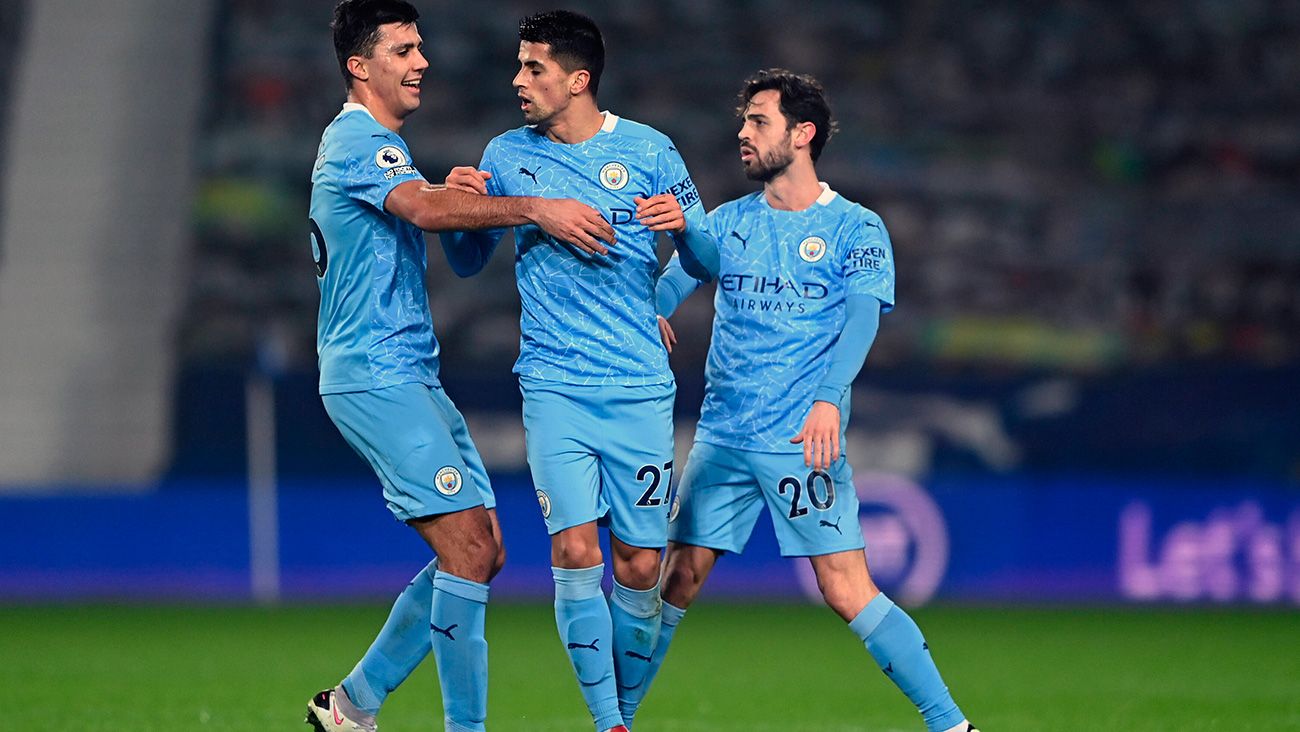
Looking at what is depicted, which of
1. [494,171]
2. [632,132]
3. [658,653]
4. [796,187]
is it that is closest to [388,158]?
[494,171]

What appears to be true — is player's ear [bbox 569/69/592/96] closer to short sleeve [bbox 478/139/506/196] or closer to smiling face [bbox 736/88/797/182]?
short sleeve [bbox 478/139/506/196]

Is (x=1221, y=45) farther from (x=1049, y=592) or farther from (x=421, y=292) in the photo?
(x=421, y=292)

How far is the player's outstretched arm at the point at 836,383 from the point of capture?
16.9 ft

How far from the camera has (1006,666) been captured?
8367 millimetres

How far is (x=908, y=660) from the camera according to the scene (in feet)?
17.2

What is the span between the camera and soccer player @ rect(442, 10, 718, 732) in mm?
5051

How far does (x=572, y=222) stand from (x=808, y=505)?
3.94 feet

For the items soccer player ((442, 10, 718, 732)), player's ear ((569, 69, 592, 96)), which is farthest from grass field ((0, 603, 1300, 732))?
player's ear ((569, 69, 592, 96))

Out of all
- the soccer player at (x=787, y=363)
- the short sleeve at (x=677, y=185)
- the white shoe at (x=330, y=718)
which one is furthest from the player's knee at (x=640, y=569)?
the short sleeve at (x=677, y=185)

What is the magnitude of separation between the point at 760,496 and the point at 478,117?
440 inches

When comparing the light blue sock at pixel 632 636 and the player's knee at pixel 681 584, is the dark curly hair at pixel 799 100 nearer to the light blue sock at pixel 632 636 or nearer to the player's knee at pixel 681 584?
the player's knee at pixel 681 584

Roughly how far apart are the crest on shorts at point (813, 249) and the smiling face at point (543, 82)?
90 centimetres

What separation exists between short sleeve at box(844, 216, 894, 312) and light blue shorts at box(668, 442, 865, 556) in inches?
21.5

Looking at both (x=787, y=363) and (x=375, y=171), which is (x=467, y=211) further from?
(x=787, y=363)
